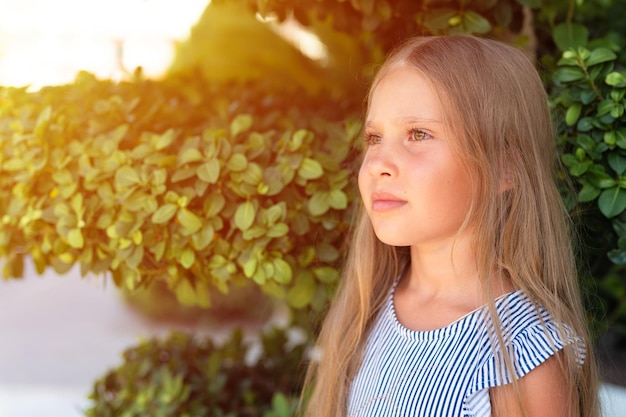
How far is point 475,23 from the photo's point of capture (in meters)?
1.95

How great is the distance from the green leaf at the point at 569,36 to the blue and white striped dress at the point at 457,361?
2.80ft

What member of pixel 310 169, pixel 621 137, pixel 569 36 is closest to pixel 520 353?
pixel 621 137

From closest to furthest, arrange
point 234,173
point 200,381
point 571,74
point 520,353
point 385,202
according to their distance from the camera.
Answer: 1. point 520,353
2. point 385,202
3. point 571,74
4. point 234,173
5. point 200,381

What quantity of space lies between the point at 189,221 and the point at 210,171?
5.3 inches

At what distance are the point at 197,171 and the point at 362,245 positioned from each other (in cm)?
46

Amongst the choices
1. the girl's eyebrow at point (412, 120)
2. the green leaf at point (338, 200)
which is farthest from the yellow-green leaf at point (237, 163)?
the girl's eyebrow at point (412, 120)

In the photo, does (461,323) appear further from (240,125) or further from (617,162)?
(240,125)

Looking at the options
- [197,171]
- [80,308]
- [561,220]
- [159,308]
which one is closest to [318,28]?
[197,171]

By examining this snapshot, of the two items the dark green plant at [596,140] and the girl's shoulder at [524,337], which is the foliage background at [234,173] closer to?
the dark green plant at [596,140]

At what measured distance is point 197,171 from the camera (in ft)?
6.12

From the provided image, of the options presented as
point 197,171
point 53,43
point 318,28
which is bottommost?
point 197,171

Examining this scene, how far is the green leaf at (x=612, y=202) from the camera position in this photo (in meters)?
1.70

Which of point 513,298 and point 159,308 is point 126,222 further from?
point 159,308

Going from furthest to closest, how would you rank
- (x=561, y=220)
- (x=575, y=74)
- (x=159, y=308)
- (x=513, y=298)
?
(x=159, y=308) → (x=575, y=74) → (x=561, y=220) → (x=513, y=298)
